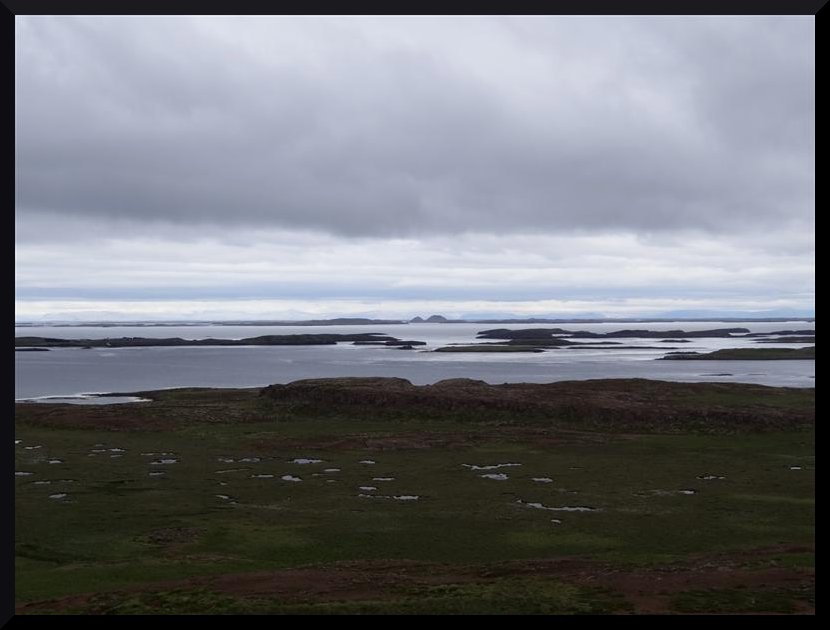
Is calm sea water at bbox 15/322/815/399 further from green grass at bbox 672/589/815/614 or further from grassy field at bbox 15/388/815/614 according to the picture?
green grass at bbox 672/589/815/614

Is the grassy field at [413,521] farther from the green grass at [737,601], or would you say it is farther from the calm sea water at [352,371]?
the calm sea water at [352,371]

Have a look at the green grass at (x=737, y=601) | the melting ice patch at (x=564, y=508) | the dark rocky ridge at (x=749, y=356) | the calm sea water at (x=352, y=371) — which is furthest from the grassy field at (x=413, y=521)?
the dark rocky ridge at (x=749, y=356)

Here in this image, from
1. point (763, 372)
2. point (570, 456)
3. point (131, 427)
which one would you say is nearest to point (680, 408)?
point (570, 456)

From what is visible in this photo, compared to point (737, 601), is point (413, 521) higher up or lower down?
lower down

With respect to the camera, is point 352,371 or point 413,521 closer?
point 413,521

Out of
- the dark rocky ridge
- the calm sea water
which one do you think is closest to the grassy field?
the calm sea water

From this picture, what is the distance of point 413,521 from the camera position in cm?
2900

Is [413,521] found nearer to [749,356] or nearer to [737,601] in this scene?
[737,601]

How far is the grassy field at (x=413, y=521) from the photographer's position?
744 inches

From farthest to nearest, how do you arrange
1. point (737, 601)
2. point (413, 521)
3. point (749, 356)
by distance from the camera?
point (749, 356) → point (413, 521) → point (737, 601)

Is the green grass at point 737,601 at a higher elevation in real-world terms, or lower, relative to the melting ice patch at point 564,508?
higher

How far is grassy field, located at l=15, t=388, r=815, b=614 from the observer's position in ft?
62.0

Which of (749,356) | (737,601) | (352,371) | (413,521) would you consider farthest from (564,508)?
(749,356)
